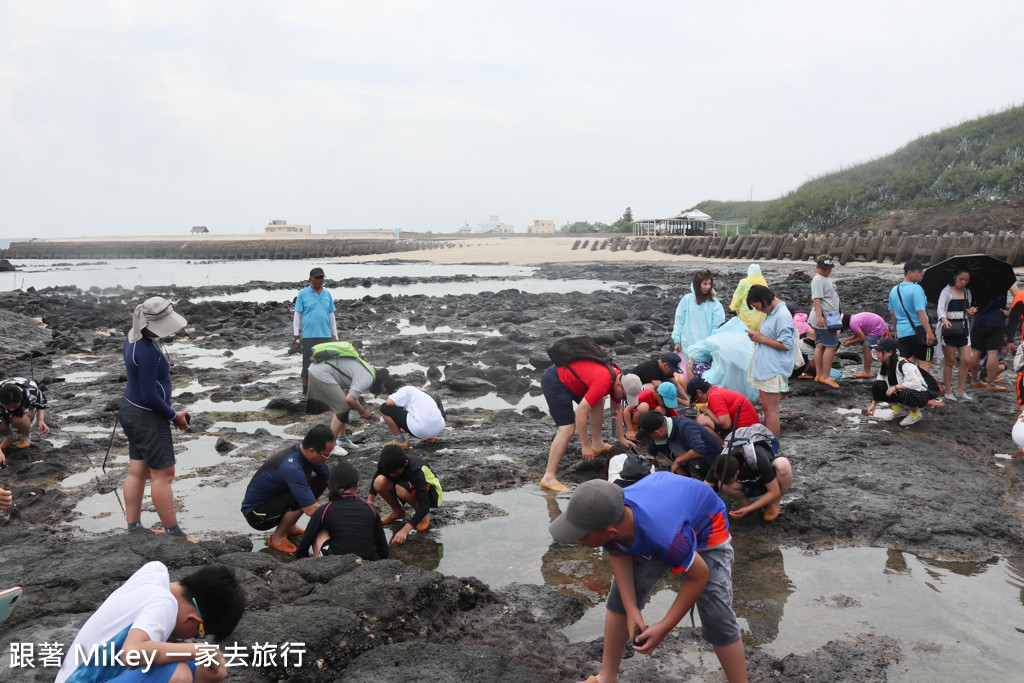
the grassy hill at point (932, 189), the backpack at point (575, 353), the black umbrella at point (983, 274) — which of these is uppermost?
the grassy hill at point (932, 189)

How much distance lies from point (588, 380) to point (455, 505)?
167 cm

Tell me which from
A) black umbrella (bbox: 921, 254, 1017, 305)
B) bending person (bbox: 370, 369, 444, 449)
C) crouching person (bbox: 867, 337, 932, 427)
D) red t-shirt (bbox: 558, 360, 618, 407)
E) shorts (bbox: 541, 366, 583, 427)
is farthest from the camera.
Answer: black umbrella (bbox: 921, 254, 1017, 305)

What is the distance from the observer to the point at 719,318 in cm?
751

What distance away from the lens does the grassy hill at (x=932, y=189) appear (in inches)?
1297

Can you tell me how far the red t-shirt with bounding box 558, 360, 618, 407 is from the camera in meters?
6.02

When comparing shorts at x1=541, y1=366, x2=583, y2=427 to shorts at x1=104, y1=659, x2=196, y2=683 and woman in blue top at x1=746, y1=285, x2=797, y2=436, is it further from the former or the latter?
shorts at x1=104, y1=659, x2=196, y2=683

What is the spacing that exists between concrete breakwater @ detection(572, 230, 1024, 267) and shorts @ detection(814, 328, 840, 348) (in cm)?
1596

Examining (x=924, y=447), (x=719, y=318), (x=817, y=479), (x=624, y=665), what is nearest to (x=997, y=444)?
(x=924, y=447)

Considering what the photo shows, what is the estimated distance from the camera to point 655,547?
2.74 meters

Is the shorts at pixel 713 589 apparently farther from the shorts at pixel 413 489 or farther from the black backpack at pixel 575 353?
the black backpack at pixel 575 353

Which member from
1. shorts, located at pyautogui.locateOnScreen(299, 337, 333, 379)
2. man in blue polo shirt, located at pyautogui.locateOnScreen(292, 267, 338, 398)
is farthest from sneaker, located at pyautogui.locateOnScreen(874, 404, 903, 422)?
shorts, located at pyautogui.locateOnScreen(299, 337, 333, 379)

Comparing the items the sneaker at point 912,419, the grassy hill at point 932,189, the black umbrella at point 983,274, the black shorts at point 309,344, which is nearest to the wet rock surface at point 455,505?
the sneaker at point 912,419

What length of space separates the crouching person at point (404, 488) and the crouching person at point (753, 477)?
88.0 inches

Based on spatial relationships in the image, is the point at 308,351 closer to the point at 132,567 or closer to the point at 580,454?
the point at 580,454
